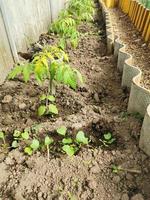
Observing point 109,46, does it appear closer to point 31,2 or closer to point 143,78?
point 143,78

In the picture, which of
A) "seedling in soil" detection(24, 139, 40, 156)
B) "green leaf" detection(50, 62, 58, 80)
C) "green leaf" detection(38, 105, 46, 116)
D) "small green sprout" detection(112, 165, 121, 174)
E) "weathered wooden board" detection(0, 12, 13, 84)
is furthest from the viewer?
"weathered wooden board" detection(0, 12, 13, 84)

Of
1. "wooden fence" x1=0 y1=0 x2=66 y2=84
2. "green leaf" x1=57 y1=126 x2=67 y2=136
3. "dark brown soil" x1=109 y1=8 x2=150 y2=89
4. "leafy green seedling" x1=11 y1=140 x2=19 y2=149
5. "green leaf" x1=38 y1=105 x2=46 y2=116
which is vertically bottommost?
"dark brown soil" x1=109 y1=8 x2=150 y2=89

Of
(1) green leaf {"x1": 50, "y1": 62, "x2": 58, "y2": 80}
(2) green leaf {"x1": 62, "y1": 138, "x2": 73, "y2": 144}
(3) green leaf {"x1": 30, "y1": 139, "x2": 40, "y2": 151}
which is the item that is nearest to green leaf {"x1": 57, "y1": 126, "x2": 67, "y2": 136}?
(2) green leaf {"x1": 62, "y1": 138, "x2": 73, "y2": 144}

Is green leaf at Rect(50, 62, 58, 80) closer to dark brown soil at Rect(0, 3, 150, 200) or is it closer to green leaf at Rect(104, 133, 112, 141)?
dark brown soil at Rect(0, 3, 150, 200)

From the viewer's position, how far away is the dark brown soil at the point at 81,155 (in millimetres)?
1544

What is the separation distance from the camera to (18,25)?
3.03m

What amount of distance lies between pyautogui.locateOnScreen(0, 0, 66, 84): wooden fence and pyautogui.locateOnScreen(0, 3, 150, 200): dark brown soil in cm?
36

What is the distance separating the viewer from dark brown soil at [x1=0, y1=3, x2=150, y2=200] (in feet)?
5.07

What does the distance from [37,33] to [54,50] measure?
1847 millimetres

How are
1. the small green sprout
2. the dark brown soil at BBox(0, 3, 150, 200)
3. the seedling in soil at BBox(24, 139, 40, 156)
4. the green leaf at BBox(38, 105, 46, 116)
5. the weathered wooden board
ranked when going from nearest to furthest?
1. the dark brown soil at BBox(0, 3, 150, 200)
2. the small green sprout
3. the seedling in soil at BBox(24, 139, 40, 156)
4. the green leaf at BBox(38, 105, 46, 116)
5. the weathered wooden board

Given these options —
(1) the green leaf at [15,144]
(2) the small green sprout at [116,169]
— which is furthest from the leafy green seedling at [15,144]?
(2) the small green sprout at [116,169]

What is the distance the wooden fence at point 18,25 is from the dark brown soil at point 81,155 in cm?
36

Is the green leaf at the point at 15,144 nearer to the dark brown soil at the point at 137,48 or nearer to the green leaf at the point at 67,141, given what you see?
the green leaf at the point at 67,141

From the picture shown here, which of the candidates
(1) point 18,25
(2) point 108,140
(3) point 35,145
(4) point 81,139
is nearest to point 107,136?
(2) point 108,140
